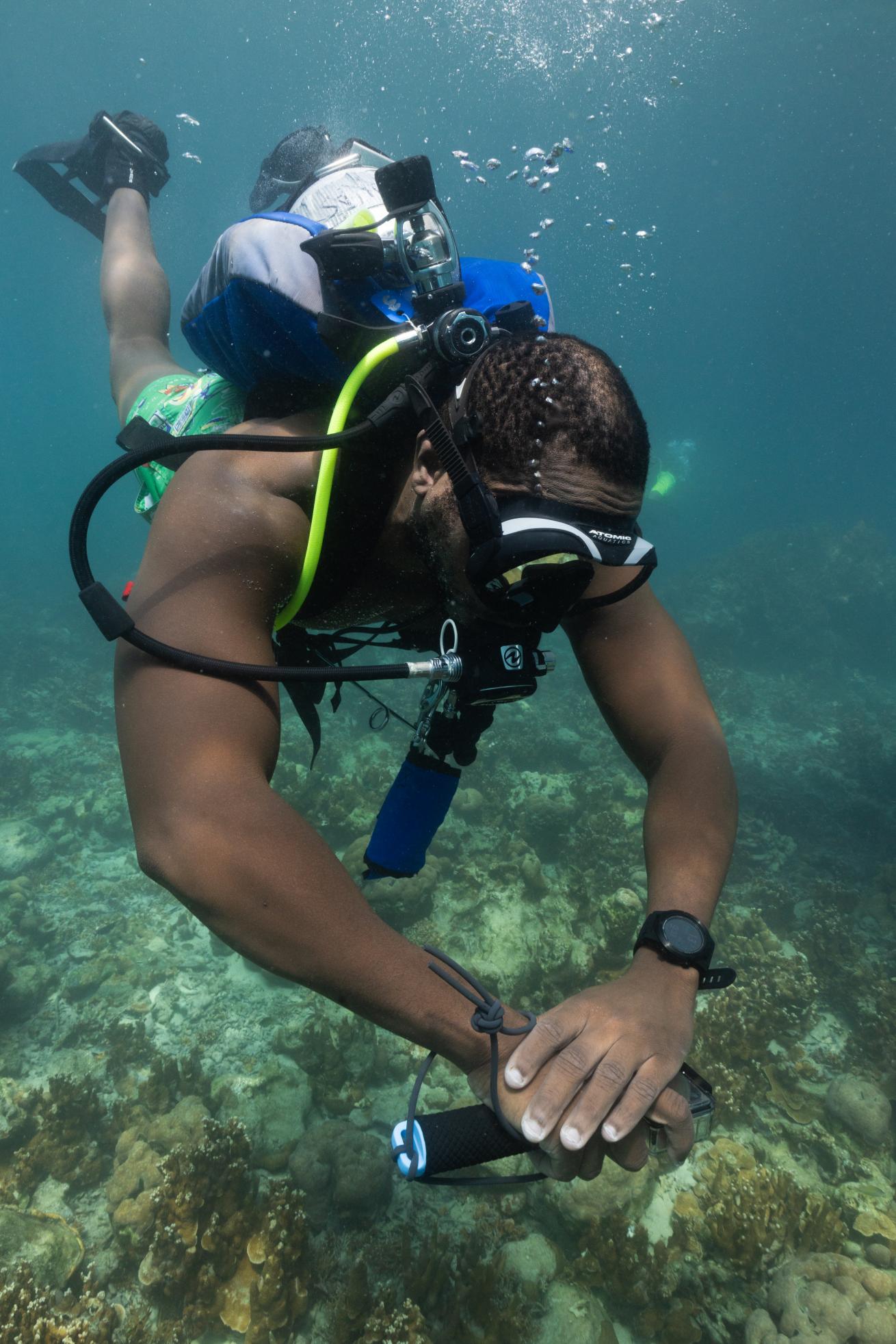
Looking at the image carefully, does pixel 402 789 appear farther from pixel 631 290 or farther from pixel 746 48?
pixel 631 290

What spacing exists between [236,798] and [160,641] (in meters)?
0.45

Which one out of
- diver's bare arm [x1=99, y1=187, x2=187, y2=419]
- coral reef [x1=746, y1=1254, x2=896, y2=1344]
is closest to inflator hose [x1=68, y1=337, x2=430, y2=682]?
diver's bare arm [x1=99, y1=187, x2=187, y2=419]

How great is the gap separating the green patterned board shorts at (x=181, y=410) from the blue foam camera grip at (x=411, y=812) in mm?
1603

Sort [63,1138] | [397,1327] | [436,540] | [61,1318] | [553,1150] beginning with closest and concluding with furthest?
[553,1150] → [436,540] → [397,1327] → [61,1318] → [63,1138]

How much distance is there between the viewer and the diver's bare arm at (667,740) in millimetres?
2145

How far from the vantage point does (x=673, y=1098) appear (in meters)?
1.48

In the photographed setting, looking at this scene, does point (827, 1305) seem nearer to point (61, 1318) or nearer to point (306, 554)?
point (61, 1318)

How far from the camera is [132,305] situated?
4430mm

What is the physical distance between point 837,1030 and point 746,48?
166ft

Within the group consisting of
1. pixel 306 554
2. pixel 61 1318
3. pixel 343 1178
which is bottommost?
pixel 61 1318

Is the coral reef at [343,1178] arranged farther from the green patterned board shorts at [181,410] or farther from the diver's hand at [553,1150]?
the green patterned board shorts at [181,410]

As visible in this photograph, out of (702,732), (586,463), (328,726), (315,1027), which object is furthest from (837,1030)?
(328,726)

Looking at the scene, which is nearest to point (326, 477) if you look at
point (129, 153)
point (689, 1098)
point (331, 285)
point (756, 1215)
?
point (331, 285)

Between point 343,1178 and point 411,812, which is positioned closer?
point 411,812
